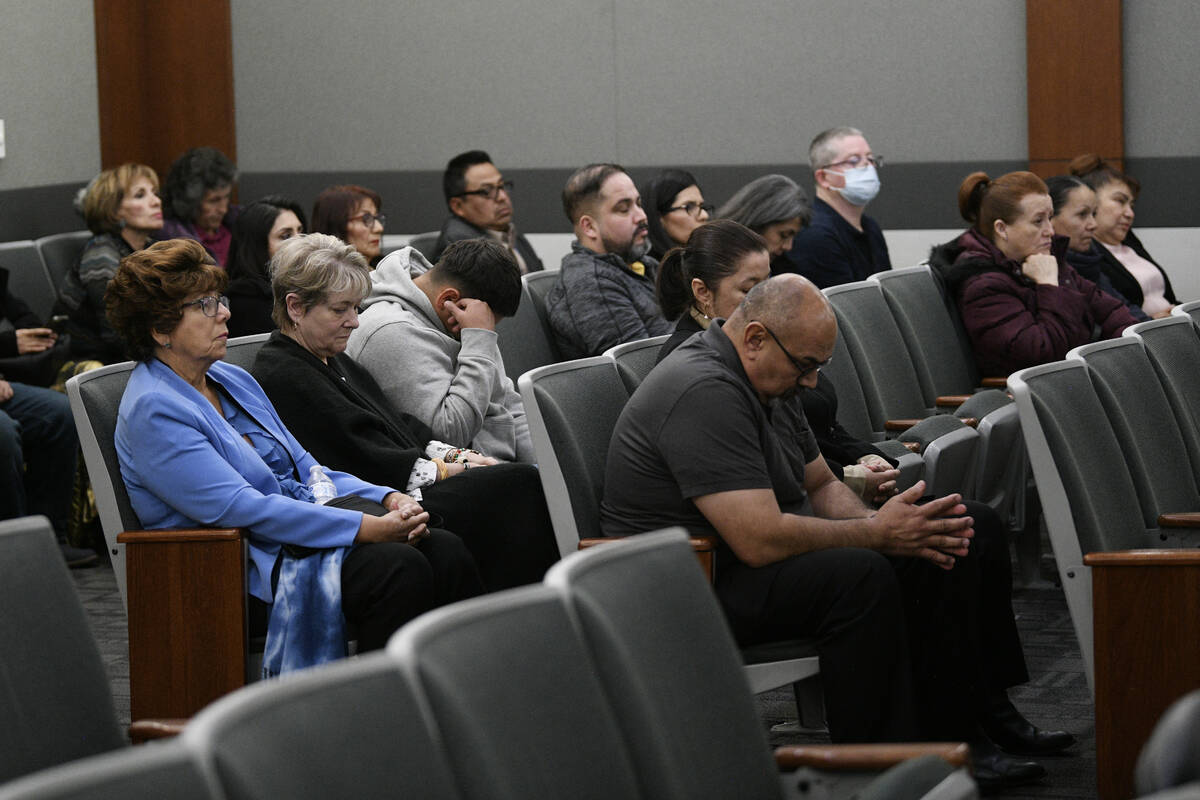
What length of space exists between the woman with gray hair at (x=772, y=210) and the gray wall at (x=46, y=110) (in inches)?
139

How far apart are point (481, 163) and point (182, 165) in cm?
149

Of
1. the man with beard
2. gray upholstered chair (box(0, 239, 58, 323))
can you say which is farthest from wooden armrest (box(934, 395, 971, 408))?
gray upholstered chair (box(0, 239, 58, 323))

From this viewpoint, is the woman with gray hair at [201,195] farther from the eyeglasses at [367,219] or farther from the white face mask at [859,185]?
the white face mask at [859,185]

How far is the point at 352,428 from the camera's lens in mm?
3686

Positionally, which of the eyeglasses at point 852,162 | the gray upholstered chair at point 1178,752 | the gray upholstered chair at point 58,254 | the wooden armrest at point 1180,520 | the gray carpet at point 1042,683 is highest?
the eyeglasses at point 852,162

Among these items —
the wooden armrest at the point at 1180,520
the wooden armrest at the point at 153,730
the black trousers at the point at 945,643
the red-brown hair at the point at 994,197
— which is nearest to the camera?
the wooden armrest at the point at 153,730

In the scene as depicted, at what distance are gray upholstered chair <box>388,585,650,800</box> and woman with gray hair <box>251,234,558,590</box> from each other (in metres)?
1.95

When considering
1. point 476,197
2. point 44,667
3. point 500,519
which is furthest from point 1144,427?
point 476,197

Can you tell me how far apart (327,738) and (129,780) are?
0.70ft

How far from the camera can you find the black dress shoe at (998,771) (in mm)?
3244

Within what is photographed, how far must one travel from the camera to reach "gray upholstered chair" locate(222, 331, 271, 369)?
3785mm

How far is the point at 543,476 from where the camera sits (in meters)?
3.33

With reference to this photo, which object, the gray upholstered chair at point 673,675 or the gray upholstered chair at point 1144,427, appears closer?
the gray upholstered chair at point 673,675

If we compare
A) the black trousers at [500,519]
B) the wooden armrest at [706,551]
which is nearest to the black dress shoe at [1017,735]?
the wooden armrest at [706,551]
